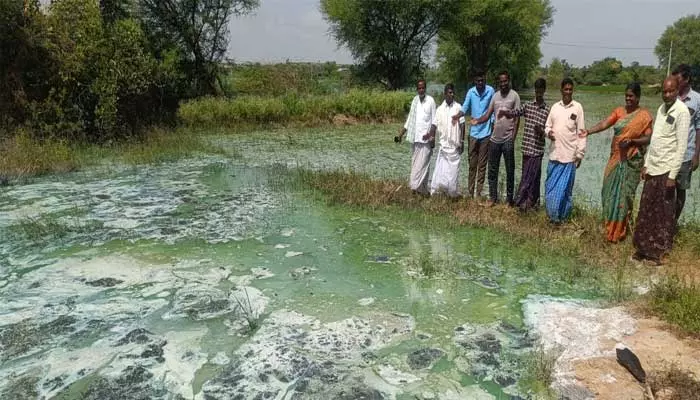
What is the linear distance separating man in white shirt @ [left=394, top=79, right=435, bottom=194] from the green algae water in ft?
2.35

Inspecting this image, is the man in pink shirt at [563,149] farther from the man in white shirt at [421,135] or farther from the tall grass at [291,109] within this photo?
the tall grass at [291,109]

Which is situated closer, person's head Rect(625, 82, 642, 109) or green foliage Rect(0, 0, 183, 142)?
person's head Rect(625, 82, 642, 109)

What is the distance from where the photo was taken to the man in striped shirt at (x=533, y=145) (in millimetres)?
5516

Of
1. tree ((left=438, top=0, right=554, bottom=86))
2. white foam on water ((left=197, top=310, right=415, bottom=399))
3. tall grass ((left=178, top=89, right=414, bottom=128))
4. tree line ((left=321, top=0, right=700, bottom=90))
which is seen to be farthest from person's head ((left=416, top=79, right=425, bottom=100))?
tree ((left=438, top=0, right=554, bottom=86))

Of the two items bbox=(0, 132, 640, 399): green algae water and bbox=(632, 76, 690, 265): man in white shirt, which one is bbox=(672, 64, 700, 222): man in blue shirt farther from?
bbox=(0, 132, 640, 399): green algae water

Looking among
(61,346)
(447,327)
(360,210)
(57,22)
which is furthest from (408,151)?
(61,346)

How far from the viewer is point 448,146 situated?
6.39m

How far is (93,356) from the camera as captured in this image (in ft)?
10.4

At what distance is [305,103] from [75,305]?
14.0 meters

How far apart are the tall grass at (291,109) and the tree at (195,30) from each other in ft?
14.9

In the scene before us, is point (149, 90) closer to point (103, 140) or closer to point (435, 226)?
point (103, 140)

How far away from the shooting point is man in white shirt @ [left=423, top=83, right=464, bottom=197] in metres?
6.37

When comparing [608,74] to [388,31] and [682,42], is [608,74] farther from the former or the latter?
[388,31]

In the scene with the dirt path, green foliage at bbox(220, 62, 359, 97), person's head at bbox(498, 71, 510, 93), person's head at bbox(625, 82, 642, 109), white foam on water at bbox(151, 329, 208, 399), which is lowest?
white foam on water at bbox(151, 329, 208, 399)
